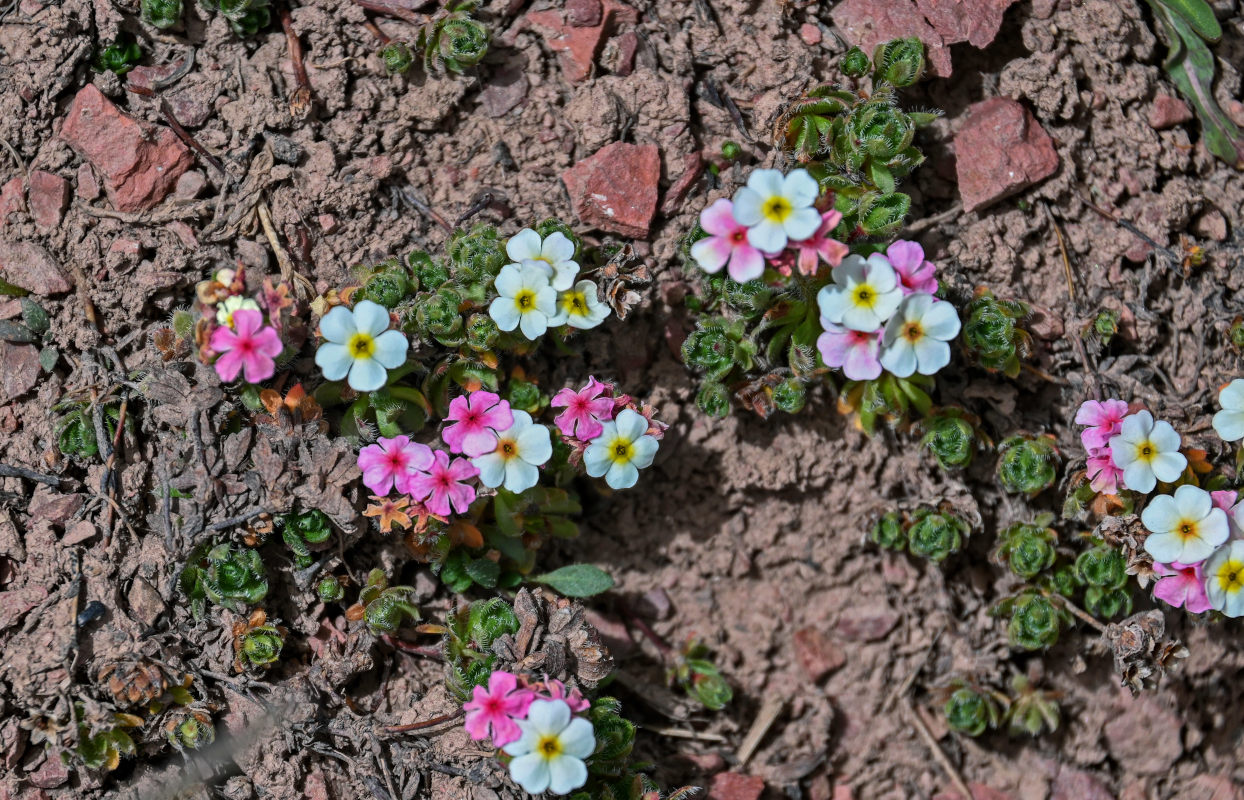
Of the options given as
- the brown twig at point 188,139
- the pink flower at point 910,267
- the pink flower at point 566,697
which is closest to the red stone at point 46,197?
the brown twig at point 188,139

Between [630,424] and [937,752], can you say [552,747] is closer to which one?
[630,424]

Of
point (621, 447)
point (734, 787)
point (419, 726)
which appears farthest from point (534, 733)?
point (734, 787)

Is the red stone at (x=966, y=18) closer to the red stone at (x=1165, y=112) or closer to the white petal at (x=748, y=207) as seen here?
the red stone at (x=1165, y=112)

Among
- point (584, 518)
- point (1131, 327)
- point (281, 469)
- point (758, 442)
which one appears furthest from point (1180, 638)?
point (281, 469)

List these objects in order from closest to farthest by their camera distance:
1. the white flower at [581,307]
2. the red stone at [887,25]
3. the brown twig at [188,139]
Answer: the white flower at [581,307] < the brown twig at [188,139] < the red stone at [887,25]

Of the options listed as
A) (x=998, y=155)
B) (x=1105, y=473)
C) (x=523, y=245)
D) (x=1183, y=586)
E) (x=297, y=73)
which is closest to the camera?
(x=523, y=245)
